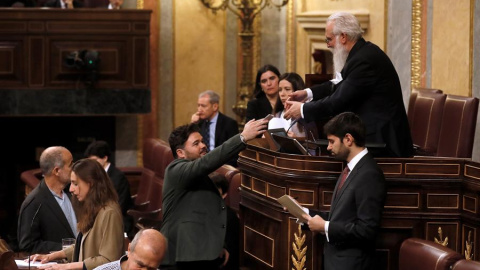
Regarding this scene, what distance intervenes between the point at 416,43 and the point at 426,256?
493 centimetres

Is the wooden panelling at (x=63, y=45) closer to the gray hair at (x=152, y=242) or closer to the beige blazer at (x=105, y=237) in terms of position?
the beige blazer at (x=105, y=237)

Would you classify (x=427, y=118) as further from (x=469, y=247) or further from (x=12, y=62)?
(x=12, y=62)

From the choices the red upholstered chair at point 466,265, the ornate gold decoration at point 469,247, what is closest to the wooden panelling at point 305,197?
the ornate gold decoration at point 469,247

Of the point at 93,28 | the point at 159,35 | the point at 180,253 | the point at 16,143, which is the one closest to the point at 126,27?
the point at 93,28

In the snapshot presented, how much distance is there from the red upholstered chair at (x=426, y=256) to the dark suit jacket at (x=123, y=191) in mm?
4505

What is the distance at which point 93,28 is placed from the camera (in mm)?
11227

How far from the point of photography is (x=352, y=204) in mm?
5227

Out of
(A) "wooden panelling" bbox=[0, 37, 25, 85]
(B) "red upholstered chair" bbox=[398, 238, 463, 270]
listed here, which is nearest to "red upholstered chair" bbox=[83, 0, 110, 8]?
(A) "wooden panelling" bbox=[0, 37, 25, 85]

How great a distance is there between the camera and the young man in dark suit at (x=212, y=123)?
9219mm

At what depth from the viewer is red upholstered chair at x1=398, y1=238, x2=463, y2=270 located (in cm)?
445

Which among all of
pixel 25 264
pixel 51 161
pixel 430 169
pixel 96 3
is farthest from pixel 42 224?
pixel 96 3

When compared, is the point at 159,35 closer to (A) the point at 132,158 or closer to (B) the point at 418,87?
(A) the point at 132,158

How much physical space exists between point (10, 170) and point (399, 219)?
7.20 meters

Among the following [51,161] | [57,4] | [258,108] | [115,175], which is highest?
[57,4]
